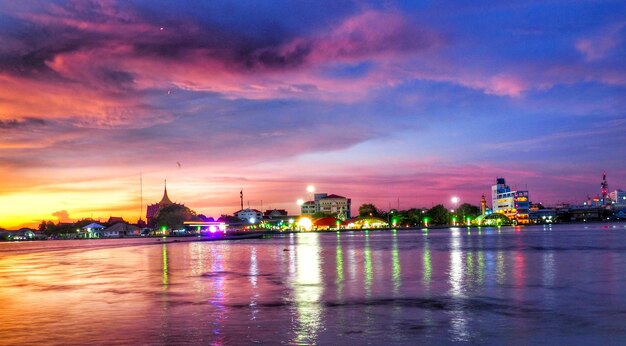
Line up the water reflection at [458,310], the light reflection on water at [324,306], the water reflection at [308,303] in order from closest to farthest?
the water reflection at [458,310] < the light reflection on water at [324,306] < the water reflection at [308,303]

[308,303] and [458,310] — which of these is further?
[308,303]

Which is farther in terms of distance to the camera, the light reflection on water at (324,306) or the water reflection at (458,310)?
the light reflection on water at (324,306)

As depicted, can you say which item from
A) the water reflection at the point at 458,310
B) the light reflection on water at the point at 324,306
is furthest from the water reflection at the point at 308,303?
the water reflection at the point at 458,310

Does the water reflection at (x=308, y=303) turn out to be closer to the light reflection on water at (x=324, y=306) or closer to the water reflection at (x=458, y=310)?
the light reflection on water at (x=324, y=306)

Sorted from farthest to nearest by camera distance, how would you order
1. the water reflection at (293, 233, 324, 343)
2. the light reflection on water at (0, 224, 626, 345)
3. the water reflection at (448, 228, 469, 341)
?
the water reflection at (293, 233, 324, 343) → the light reflection on water at (0, 224, 626, 345) → the water reflection at (448, 228, 469, 341)

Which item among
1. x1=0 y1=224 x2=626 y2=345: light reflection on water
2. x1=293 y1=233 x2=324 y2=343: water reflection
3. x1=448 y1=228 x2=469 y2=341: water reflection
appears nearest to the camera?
x1=448 y1=228 x2=469 y2=341: water reflection

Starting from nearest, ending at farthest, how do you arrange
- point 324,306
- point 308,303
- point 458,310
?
A: point 458,310
point 324,306
point 308,303

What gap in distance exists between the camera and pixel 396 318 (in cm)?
1809

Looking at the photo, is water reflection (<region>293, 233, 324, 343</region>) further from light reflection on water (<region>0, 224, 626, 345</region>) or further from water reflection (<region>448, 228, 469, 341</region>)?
water reflection (<region>448, 228, 469, 341</region>)

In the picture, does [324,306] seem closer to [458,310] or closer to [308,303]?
[308,303]

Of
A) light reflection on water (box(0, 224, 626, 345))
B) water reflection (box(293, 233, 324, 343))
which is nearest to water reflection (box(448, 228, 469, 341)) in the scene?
light reflection on water (box(0, 224, 626, 345))

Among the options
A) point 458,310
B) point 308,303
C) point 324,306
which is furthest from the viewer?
point 308,303

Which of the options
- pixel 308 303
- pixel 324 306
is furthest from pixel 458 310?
pixel 308 303

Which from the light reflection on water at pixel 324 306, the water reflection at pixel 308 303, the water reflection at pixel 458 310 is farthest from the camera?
the water reflection at pixel 308 303
